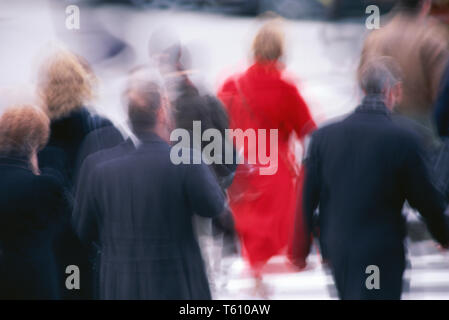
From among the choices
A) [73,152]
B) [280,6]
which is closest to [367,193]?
[73,152]

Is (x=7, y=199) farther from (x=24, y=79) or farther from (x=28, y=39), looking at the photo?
(x=28, y=39)

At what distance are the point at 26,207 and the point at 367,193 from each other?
1714mm

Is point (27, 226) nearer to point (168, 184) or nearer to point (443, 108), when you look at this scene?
point (168, 184)

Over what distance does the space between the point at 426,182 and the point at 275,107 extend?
59.1 inches

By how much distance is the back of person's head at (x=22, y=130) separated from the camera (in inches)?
148

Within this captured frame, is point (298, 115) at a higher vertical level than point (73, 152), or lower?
higher

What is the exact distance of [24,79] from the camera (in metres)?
5.09

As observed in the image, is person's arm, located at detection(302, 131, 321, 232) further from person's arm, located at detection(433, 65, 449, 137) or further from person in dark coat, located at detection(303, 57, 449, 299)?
person's arm, located at detection(433, 65, 449, 137)

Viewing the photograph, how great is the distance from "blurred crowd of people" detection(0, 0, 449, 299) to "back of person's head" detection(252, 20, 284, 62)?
0.48 meters

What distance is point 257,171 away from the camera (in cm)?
514

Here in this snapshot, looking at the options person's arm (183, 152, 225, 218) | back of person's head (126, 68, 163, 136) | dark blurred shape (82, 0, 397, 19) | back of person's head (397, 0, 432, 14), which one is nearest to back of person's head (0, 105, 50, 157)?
back of person's head (126, 68, 163, 136)

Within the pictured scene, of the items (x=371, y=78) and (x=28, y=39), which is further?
(x=28, y=39)

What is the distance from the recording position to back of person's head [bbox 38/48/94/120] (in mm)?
4215
